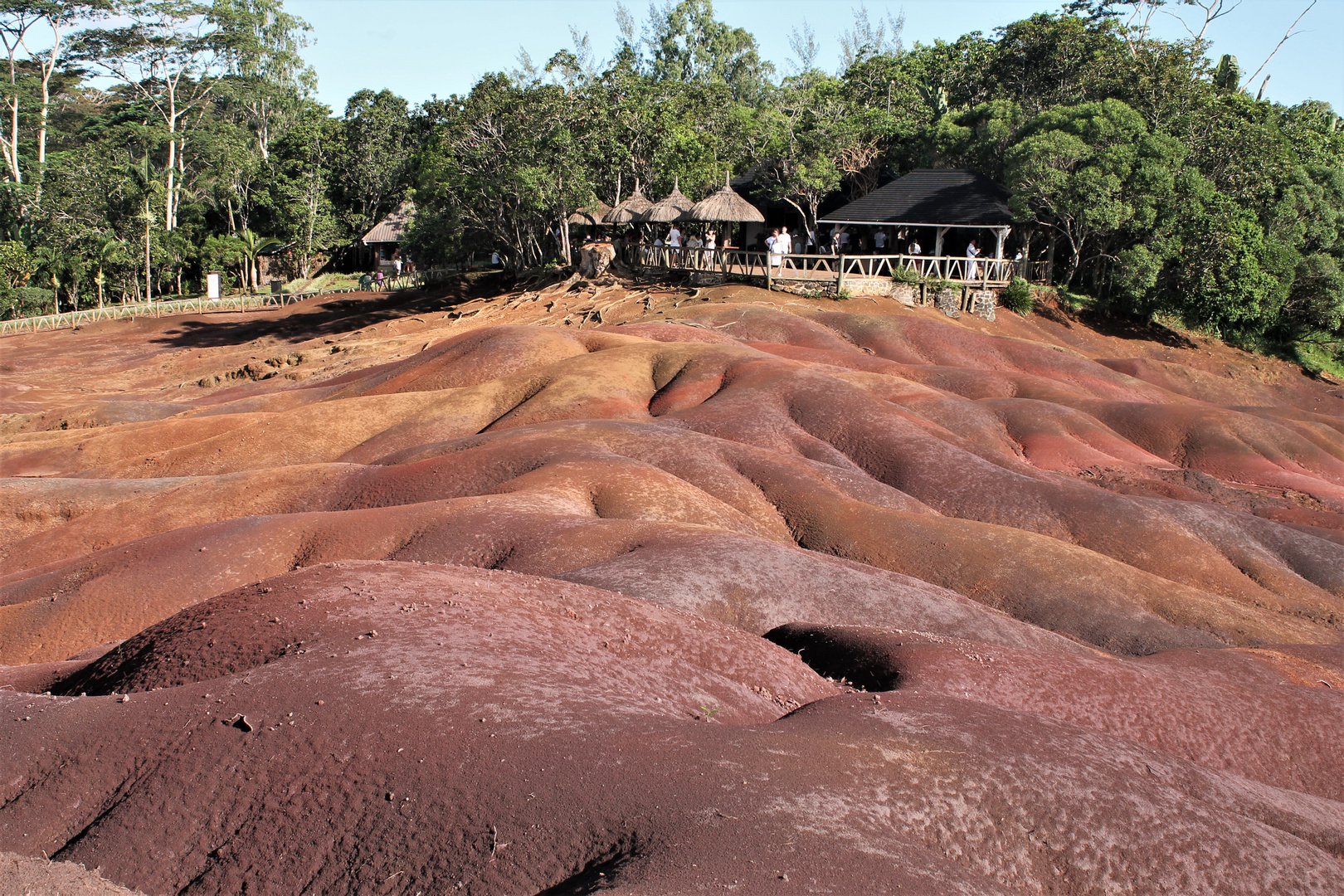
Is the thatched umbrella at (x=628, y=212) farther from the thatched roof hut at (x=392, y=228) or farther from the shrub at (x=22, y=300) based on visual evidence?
the shrub at (x=22, y=300)

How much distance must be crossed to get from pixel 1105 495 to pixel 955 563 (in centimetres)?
565

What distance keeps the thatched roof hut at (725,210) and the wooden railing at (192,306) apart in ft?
72.2

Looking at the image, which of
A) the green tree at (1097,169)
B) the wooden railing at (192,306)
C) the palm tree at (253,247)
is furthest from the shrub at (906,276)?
the palm tree at (253,247)

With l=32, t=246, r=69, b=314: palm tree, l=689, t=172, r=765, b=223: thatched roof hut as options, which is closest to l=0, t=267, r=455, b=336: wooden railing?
l=32, t=246, r=69, b=314: palm tree

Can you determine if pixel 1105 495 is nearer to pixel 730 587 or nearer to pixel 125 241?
pixel 730 587

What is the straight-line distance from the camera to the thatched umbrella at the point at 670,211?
154 ft

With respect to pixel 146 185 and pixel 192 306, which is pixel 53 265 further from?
pixel 192 306

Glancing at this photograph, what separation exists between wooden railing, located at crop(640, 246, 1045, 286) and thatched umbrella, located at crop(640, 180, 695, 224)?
5.62 ft

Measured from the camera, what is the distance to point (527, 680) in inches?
316

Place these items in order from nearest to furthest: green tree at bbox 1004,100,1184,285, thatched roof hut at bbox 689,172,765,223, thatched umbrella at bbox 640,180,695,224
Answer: green tree at bbox 1004,100,1184,285 < thatched roof hut at bbox 689,172,765,223 < thatched umbrella at bbox 640,180,695,224

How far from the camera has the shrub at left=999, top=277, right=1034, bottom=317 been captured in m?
45.2

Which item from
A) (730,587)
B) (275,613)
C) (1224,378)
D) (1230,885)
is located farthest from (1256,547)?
(1224,378)

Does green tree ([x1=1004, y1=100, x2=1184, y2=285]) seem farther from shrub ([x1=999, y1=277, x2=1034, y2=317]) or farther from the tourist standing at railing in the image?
shrub ([x1=999, y1=277, x2=1034, y2=317])

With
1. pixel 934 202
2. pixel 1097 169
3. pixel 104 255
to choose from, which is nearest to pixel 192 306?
pixel 104 255
